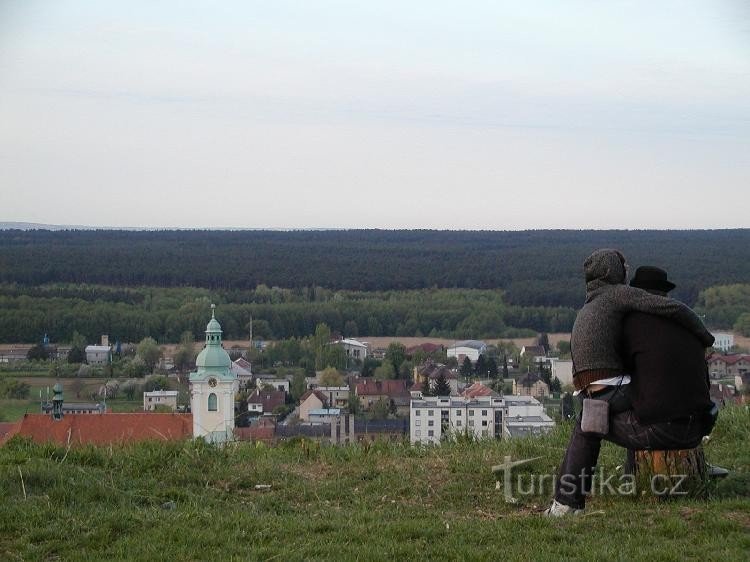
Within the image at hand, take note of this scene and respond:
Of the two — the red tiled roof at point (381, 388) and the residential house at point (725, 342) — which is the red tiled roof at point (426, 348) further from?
the residential house at point (725, 342)

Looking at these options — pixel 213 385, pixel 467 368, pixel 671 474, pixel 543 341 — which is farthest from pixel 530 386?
pixel 671 474

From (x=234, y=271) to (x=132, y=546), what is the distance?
94347mm

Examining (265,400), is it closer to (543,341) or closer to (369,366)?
(369,366)

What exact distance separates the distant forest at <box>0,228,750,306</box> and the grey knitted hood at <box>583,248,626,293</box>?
62.1 meters

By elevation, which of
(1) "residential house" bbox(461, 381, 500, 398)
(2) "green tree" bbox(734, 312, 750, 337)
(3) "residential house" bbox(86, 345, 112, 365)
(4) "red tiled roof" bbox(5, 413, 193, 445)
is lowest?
(3) "residential house" bbox(86, 345, 112, 365)

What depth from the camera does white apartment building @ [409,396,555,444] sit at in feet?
28.8

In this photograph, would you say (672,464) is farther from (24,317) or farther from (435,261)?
(435,261)

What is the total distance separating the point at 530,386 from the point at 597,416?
120 feet

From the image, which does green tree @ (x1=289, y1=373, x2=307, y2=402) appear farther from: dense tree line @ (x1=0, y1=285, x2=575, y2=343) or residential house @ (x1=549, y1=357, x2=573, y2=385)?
dense tree line @ (x1=0, y1=285, x2=575, y2=343)

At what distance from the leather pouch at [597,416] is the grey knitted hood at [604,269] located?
58cm

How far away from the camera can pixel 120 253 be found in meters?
104

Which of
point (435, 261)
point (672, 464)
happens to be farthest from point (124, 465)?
point (435, 261)

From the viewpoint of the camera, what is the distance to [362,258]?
11000 centimetres

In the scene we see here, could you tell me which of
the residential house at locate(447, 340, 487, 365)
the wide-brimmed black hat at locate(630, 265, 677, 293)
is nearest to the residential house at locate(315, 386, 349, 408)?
the residential house at locate(447, 340, 487, 365)
